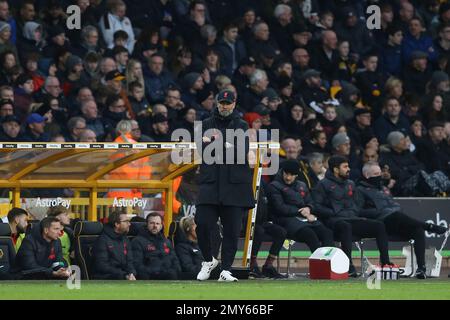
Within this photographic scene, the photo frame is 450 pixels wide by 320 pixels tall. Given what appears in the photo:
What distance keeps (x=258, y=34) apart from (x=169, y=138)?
4.17 meters

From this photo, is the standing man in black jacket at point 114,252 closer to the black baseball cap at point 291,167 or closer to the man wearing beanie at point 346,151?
the black baseball cap at point 291,167

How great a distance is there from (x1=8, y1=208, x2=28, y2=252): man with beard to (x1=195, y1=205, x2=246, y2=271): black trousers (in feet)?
7.20

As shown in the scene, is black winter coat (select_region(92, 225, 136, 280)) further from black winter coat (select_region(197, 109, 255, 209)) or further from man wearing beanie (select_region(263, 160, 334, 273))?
man wearing beanie (select_region(263, 160, 334, 273))

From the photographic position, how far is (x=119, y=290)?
15.4 m

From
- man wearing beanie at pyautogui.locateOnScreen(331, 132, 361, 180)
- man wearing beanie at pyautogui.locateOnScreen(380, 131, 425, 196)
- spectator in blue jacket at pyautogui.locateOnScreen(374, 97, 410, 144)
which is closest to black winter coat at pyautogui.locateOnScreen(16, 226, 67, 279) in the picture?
man wearing beanie at pyautogui.locateOnScreen(331, 132, 361, 180)

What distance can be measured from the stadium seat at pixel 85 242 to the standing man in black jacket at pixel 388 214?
3892 millimetres

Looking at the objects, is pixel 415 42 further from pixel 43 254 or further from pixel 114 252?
pixel 43 254

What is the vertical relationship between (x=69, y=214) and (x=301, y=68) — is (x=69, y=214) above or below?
below

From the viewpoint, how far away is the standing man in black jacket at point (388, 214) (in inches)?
776

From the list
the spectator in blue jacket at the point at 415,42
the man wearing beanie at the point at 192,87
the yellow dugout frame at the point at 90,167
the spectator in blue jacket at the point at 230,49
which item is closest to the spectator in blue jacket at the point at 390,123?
the spectator in blue jacket at the point at 415,42

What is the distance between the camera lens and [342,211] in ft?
65.1

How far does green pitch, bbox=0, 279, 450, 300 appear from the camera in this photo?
1466 centimetres
